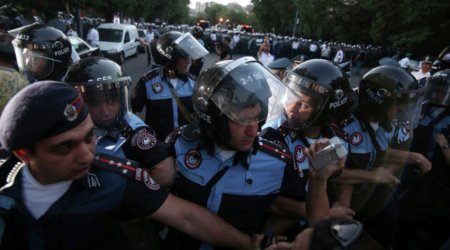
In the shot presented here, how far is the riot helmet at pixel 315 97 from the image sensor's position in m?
2.40

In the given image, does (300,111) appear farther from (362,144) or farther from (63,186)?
(63,186)

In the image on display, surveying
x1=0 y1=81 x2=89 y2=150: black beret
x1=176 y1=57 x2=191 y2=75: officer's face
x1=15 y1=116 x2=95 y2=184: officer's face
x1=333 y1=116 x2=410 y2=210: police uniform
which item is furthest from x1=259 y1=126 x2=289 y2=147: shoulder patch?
x1=176 y1=57 x2=191 y2=75: officer's face

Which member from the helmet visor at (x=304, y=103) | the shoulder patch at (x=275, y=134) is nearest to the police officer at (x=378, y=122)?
the helmet visor at (x=304, y=103)

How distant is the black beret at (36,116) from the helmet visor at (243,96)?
786 millimetres

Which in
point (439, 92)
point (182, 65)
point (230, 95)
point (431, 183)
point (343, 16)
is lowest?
point (343, 16)

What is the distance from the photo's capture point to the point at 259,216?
2.02 m

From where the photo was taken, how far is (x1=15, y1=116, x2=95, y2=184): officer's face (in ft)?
4.42

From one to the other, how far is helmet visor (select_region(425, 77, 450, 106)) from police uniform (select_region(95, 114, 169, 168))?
318cm

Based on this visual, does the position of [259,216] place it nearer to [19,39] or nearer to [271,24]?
[19,39]

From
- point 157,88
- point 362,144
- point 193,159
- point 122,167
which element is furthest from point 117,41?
point 122,167

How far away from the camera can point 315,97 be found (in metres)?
2.41

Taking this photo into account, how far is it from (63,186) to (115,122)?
861 millimetres

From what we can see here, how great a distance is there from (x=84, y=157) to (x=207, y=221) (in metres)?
0.70

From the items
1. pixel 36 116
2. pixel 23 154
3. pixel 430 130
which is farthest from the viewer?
pixel 430 130
